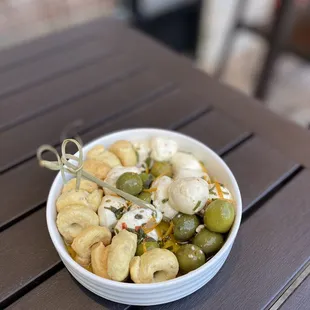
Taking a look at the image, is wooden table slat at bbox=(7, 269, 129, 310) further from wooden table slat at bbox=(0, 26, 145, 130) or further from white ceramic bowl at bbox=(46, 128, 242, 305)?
wooden table slat at bbox=(0, 26, 145, 130)

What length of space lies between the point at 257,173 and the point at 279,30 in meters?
0.89

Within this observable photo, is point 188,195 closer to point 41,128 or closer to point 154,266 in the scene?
point 154,266

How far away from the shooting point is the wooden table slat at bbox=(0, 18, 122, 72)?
0.96 metres

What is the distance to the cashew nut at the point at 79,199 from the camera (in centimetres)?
55

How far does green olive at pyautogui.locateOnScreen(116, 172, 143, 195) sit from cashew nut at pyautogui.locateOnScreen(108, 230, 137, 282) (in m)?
0.07

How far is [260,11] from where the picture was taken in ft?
7.14

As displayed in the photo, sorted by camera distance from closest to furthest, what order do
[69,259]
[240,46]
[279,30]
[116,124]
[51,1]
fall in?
[69,259], [116,124], [279,30], [51,1], [240,46]

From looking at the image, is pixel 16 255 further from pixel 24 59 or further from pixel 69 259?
pixel 24 59

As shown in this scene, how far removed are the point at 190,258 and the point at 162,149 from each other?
182 millimetres

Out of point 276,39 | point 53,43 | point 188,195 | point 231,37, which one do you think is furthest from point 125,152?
point 231,37

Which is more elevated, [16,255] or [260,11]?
[16,255]

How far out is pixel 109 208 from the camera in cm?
→ 54

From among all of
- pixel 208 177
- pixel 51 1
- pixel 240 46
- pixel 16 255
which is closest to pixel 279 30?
pixel 240 46

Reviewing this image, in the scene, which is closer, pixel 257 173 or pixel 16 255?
pixel 16 255
